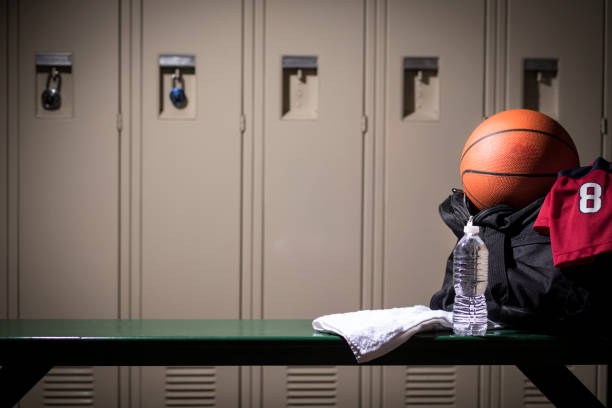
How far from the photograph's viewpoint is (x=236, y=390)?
2.52m

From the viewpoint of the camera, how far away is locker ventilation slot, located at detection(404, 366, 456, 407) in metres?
2.55

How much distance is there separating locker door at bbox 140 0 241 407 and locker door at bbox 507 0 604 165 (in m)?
1.51

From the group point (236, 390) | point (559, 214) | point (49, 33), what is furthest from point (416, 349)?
point (49, 33)

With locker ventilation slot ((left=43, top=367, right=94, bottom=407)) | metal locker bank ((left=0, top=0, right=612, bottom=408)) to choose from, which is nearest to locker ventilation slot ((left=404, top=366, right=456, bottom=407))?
metal locker bank ((left=0, top=0, right=612, bottom=408))

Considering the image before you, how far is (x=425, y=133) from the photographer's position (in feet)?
Answer: 8.55

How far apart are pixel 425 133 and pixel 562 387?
1.62 m

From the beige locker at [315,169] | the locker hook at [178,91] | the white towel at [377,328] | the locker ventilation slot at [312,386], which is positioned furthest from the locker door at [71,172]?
the white towel at [377,328]

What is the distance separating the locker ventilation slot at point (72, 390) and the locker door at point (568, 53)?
2670 mm

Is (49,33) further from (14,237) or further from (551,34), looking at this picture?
(551,34)

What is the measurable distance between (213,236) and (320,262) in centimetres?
58

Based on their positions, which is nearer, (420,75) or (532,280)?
(532,280)

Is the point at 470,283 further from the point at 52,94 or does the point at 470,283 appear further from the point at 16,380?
the point at 52,94

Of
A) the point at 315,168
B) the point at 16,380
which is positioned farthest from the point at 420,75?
the point at 16,380

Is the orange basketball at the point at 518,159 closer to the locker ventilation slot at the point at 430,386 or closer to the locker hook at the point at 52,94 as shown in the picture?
the locker ventilation slot at the point at 430,386
